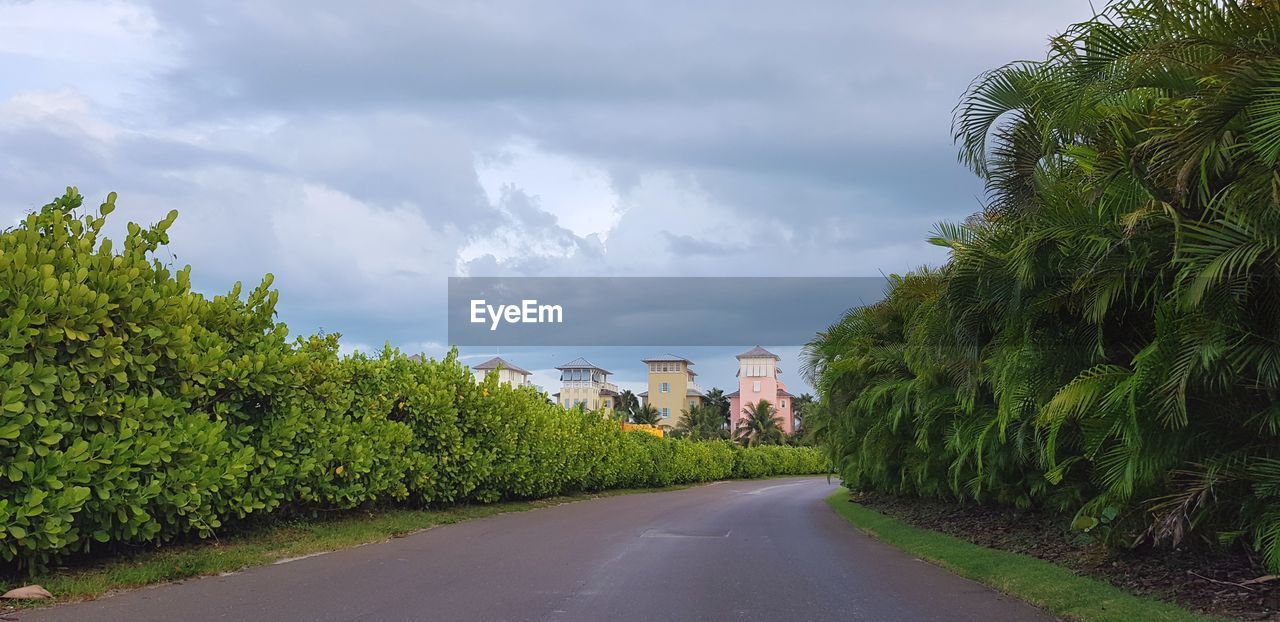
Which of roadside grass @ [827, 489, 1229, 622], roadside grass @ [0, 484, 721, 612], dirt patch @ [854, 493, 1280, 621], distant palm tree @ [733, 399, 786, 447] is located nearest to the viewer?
roadside grass @ [827, 489, 1229, 622]

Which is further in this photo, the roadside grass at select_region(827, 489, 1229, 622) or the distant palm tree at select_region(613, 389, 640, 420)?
the distant palm tree at select_region(613, 389, 640, 420)

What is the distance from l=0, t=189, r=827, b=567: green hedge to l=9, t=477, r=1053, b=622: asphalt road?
101cm

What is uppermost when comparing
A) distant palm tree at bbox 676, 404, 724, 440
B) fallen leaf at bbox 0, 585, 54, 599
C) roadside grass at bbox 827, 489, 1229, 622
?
distant palm tree at bbox 676, 404, 724, 440

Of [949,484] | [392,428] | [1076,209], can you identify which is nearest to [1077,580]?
[1076,209]

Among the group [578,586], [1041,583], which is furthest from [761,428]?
[578,586]

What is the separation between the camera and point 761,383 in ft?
324

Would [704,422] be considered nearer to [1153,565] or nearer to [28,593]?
[1153,565]

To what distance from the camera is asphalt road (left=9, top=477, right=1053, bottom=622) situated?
305 inches

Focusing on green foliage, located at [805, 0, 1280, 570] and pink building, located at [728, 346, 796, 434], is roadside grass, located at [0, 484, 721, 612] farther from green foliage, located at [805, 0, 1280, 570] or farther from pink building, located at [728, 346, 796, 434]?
pink building, located at [728, 346, 796, 434]

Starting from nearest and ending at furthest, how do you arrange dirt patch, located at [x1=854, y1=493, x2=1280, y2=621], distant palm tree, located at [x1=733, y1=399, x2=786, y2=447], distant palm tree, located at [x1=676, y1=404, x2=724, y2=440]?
1. dirt patch, located at [x1=854, y1=493, x2=1280, y2=621]
2. distant palm tree, located at [x1=676, y1=404, x2=724, y2=440]
3. distant palm tree, located at [x1=733, y1=399, x2=786, y2=447]

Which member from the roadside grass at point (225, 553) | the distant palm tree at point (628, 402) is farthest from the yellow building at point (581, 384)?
the roadside grass at point (225, 553)

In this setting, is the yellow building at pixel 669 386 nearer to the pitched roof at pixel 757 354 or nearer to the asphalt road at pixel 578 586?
the pitched roof at pixel 757 354

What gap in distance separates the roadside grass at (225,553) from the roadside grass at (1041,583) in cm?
820

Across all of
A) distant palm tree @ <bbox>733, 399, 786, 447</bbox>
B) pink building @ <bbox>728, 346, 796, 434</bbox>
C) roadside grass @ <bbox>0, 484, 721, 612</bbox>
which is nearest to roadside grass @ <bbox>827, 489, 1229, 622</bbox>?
roadside grass @ <bbox>0, 484, 721, 612</bbox>
